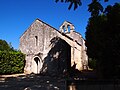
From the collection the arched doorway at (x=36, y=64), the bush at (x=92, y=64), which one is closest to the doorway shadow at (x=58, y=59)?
the arched doorway at (x=36, y=64)

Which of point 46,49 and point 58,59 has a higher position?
point 46,49

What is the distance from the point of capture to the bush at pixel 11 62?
28688 mm

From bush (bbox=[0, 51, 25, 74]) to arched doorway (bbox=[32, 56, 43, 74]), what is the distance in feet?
6.27

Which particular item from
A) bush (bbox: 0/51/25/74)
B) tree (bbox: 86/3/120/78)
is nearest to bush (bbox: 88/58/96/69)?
bush (bbox: 0/51/25/74)

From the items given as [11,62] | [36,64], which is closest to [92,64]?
[36,64]

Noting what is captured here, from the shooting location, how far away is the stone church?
29812 mm

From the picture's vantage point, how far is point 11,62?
96.8 ft

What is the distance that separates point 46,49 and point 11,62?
5390 mm

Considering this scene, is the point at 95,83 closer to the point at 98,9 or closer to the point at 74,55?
the point at 98,9

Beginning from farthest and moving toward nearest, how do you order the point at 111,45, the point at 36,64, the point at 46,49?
the point at 36,64
the point at 46,49
the point at 111,45

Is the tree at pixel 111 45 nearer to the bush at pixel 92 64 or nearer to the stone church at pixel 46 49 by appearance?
the stone church at pixel 46 49

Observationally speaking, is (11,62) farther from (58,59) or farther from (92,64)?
(92,64)

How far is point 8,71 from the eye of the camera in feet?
95.2

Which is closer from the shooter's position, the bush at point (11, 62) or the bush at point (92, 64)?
the bush at point (11, 62)
